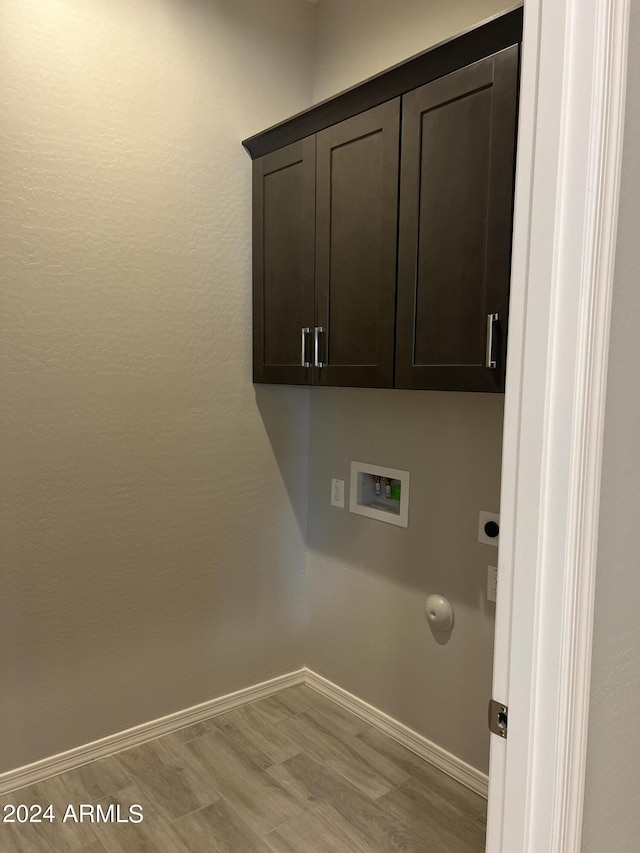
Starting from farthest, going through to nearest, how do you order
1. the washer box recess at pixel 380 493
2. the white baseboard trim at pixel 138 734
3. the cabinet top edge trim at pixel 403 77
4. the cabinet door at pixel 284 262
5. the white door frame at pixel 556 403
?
the washer box recess at pixel 380 493
the cabinet door at pixel 284 262
the white baseboard trim at pixel 138 734
the cabinet top edge trim at pixel 403 77
the white door frame at pixel 556 403

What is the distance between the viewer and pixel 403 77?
71.2 inches

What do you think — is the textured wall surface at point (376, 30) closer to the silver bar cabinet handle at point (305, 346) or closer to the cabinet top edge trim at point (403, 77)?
the cabinet top edge trim at point (403, 77)

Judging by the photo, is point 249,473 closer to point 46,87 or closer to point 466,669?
point 466,669

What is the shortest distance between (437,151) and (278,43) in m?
1.17

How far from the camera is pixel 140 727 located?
234 centimetres

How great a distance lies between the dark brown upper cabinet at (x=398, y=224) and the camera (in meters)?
1.60

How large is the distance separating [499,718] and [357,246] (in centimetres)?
149

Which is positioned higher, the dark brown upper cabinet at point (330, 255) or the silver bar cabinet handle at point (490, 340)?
the dark brown upper cabinet at point (330, 255)

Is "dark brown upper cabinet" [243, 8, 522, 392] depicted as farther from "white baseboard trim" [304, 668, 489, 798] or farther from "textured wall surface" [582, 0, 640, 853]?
"white baseboard trim" [304, 668, 489, 798]

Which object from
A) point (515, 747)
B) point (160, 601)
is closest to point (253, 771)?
point (160, 601)

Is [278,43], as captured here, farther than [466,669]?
Yes

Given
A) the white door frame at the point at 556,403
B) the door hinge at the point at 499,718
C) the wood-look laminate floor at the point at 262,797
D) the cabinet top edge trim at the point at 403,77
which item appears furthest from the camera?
the wood-look laminate floor at the point at 262,797

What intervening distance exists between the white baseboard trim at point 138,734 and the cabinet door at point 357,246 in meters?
1.41

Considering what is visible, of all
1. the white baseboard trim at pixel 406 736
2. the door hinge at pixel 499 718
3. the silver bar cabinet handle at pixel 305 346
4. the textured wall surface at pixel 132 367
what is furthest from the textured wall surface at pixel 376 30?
the white baseboard trim at pixel 406 736
